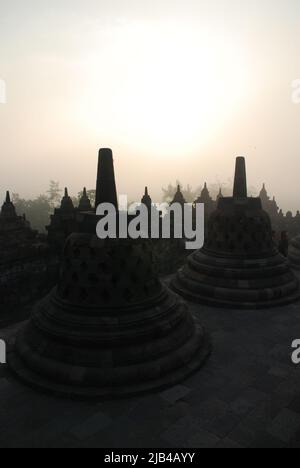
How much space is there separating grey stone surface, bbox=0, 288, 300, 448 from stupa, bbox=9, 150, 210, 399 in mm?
266

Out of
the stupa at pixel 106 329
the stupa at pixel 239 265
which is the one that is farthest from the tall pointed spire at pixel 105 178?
the stupa at pixel 239 265

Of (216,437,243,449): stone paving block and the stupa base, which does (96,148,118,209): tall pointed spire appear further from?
(216,437,243,449): stone paving block

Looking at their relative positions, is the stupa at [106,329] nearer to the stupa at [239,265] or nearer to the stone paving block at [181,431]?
the stone paving block at [181,431]

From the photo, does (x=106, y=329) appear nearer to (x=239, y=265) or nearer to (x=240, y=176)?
(x=239, y=265)

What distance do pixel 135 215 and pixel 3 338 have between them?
478 centimetres

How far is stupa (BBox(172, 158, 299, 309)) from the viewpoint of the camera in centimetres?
1088

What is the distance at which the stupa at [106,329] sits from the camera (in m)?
6.21

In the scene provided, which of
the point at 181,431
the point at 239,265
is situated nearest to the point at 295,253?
the point at 239,265

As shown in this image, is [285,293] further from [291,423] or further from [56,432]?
[56,432]

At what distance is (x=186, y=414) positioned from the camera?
18.4 ft

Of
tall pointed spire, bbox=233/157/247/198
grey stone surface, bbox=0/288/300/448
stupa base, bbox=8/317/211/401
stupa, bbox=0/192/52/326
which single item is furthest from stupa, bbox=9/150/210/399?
tall pointed spire, bbox=233/157/247/198

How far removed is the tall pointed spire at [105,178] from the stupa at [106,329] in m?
0.02

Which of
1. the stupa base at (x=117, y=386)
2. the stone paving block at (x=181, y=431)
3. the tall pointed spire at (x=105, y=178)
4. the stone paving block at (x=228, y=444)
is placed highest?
the tall pointed spire at (x=105, y=178)

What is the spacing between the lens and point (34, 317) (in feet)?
24.5
